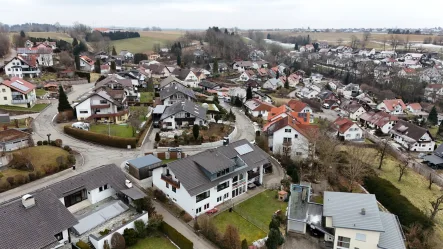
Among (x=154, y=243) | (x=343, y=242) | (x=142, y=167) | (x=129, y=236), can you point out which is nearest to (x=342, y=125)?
(x=343, y=242)

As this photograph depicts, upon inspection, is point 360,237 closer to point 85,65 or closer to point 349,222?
point 349,222

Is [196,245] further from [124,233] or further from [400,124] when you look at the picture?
[400,124]

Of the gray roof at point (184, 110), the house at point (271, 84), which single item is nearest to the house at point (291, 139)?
the gray roof at point (184, 110)

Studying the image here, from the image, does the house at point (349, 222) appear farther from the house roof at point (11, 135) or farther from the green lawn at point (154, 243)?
the house roof at point (11, 135)

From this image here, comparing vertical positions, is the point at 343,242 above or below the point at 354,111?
below

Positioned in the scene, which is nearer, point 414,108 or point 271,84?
point 414,108

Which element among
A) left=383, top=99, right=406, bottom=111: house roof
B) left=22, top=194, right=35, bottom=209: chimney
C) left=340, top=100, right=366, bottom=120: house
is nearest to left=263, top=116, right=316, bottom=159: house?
left=22, top=194, right=35, bottom=209: chimney

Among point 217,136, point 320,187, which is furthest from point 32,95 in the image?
point 320,187
